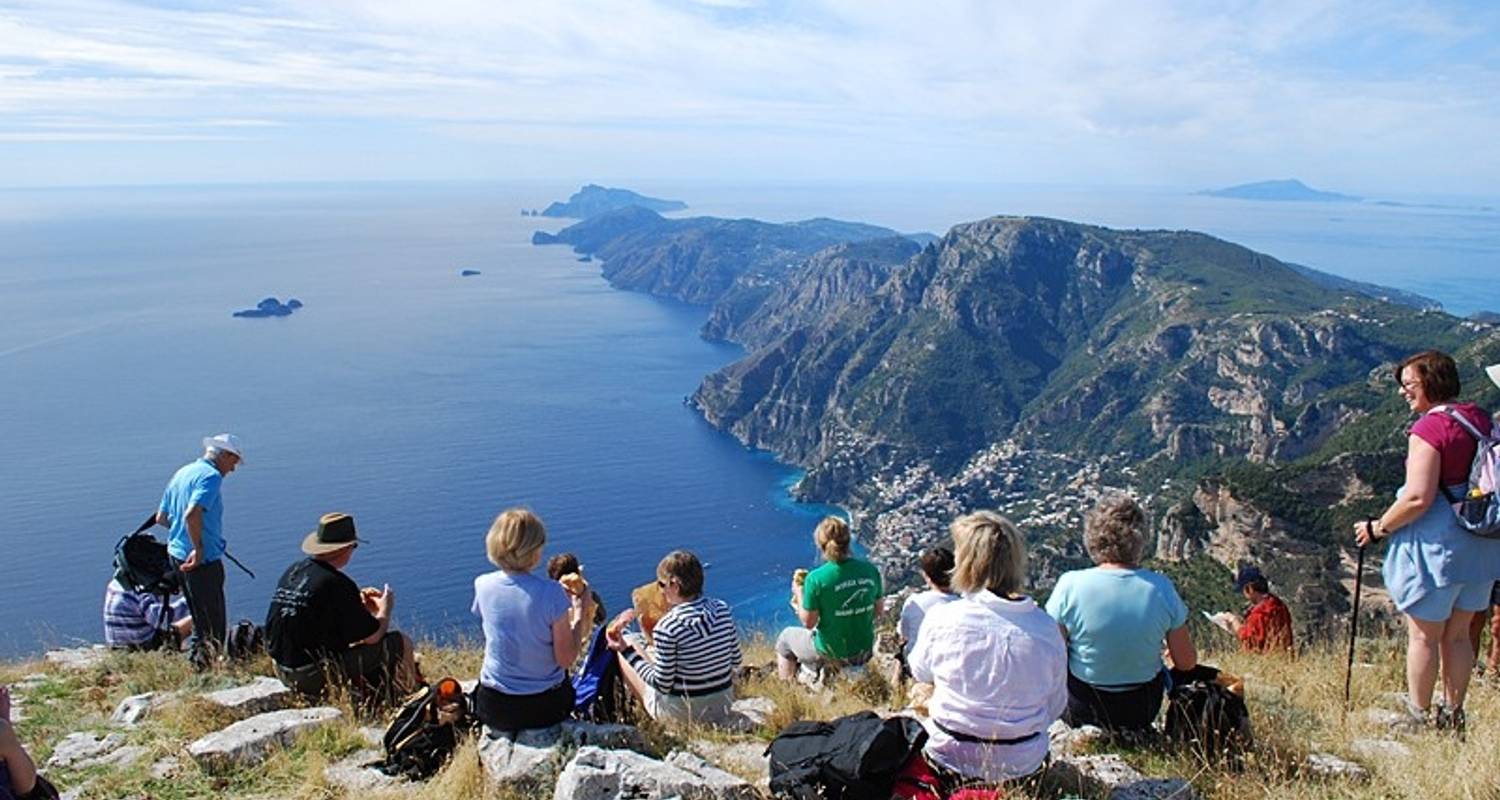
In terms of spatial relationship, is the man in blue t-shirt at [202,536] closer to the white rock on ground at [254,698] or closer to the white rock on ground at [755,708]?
the white rock on ground at [254,698]

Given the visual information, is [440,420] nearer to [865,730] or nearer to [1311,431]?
[1311,431]

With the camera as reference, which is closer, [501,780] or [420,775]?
[501,780]

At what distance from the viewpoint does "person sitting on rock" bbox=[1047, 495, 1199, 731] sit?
16.8ft

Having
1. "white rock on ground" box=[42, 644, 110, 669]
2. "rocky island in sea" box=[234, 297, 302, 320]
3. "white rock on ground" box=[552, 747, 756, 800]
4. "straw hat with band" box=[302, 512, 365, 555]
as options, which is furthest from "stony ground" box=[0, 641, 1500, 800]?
"rocky island in sea" box=[234, 297, 302, 320]

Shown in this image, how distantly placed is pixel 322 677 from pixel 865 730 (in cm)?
423

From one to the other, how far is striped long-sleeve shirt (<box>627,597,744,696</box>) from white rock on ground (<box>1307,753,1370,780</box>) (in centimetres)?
335

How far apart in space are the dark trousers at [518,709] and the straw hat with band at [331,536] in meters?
1.86

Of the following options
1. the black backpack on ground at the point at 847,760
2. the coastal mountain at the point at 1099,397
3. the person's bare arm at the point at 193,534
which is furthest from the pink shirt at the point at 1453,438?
the coastal mountain at the point at 1099,397

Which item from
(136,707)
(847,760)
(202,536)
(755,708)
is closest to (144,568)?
(202,536)

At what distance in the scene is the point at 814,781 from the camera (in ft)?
14.8

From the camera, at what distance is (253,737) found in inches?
225

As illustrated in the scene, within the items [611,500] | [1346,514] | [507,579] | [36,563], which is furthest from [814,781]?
[611,500]

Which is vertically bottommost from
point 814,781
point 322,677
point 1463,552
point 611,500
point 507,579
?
point 611,500

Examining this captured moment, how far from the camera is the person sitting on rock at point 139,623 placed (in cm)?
855
